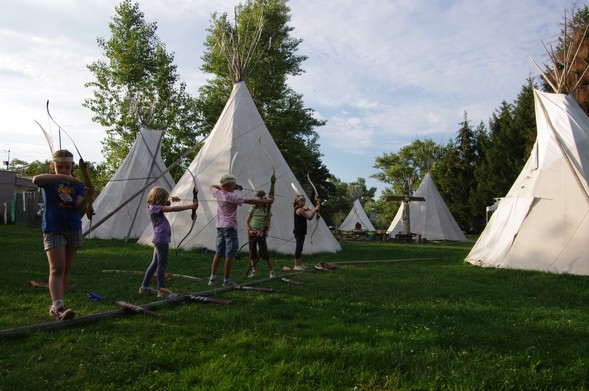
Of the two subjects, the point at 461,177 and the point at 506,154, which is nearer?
the point at 506,154

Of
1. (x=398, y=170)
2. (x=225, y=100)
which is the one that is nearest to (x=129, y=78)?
(x=225, y=100)

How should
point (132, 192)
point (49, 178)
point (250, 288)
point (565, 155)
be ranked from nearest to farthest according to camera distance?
point (49, 178)
point (250, 288)
point (565, 155)
point (132, 192)

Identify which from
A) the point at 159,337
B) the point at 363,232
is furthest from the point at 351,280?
the point at 363,232

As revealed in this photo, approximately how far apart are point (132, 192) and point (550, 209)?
40.0ft

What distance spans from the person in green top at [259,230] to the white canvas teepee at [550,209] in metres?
5.06

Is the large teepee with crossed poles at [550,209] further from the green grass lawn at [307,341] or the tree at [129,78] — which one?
the tree at [129,78]

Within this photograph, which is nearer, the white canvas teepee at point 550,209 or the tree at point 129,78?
the white canvas teepee at point 550,209

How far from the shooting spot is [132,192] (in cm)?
1506

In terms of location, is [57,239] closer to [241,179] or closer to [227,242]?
[227,242]

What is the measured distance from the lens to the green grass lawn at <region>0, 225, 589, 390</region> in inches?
98.8

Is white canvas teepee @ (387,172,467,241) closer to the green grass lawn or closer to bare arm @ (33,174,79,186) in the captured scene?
the green grass lawn

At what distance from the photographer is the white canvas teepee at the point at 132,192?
46.3 ft

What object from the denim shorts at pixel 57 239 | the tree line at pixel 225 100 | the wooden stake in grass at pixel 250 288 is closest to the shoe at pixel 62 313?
the denim shorts at pixel 57 239

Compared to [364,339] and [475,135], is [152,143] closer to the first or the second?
[364,339]
